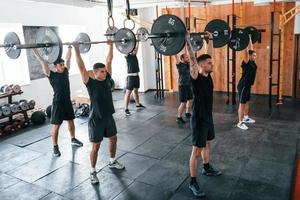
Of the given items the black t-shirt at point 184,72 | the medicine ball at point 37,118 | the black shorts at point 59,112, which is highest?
the black t-shirt at point 184,72

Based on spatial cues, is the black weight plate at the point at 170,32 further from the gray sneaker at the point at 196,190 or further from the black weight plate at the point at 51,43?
the gray sneaker at the point at 196,190

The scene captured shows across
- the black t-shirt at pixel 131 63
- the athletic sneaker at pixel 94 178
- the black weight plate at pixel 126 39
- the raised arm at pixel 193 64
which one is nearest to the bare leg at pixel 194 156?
the raised arm at pixel 193 64

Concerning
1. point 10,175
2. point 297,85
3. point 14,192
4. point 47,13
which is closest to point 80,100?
point 47,13

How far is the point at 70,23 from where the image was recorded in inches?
305

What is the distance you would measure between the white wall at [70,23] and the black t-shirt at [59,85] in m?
2.58

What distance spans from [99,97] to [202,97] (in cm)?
122

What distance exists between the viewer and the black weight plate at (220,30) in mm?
3801

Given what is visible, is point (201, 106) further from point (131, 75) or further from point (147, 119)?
point (131, 75)

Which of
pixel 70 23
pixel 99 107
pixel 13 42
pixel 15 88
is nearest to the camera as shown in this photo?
pixel 13 42

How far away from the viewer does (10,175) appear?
3.79 meters

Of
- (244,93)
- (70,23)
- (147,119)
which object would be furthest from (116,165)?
(70,23)

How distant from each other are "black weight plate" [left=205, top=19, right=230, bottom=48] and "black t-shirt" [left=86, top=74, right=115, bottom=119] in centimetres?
168

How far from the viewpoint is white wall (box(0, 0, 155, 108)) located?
6355 millimetres

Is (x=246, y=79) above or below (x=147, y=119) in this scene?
above
